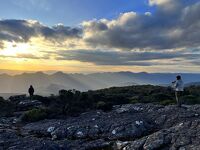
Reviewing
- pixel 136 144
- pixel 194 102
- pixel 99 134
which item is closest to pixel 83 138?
pixel 99 134

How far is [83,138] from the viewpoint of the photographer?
23.3m

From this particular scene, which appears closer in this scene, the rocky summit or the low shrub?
the rocky summit

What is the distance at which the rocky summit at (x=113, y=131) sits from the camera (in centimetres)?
2009

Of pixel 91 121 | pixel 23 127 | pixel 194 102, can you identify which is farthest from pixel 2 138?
pixel 194 102

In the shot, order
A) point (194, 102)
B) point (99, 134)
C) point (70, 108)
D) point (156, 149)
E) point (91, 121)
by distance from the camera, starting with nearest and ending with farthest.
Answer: point (156, 149) < point (99, 134) < point (91, 121) < point (70, 108) < point (194, 102)

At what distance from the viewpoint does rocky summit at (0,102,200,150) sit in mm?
20094

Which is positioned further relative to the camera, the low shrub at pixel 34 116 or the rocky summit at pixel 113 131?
the low shrub at pixel 34 116

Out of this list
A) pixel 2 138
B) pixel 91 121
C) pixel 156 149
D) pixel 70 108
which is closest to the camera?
pixel 156 149

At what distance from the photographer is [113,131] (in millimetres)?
23516

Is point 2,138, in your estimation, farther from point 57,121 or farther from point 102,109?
point 102,109

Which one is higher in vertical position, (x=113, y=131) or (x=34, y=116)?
(x=34, y=116)

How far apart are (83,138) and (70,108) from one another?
27.1ft

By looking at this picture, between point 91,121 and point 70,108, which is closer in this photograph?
point 91,121

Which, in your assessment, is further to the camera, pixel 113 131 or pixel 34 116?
pixel 34 116
